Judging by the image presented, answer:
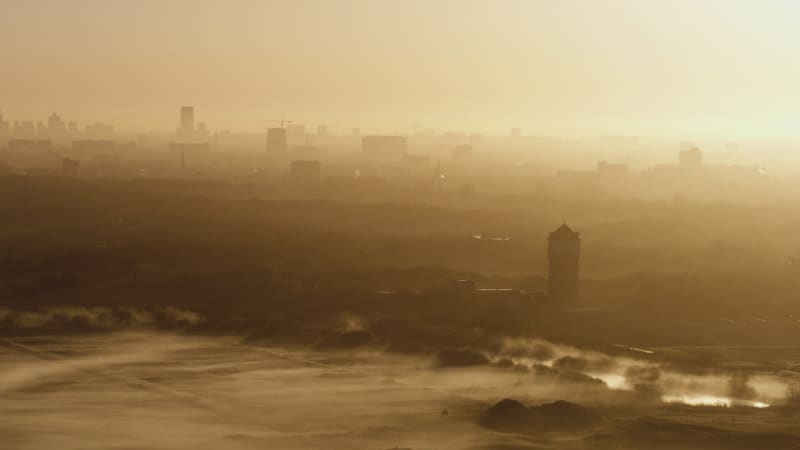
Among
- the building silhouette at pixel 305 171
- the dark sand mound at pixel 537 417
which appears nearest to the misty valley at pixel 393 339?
the dark sand mound at pixel 537 417

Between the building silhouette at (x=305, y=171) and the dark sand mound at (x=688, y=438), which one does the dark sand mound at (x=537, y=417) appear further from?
the building silhouette at (x=305, y=171)

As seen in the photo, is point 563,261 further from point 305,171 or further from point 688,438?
point 305,171

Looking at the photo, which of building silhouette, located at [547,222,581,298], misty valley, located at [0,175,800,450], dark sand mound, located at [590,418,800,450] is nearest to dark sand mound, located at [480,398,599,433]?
misty valley, located at [0,175,800,450]

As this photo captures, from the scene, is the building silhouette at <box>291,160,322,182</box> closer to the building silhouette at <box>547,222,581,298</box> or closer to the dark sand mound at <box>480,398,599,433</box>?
the building silhouette at <box>547,222,581,298</box>

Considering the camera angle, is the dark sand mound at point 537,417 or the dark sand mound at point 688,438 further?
the dark sand mound at point 537,417

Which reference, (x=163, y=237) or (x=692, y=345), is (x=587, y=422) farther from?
(x=163, y=237)

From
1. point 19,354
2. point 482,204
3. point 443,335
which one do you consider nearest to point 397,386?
point 443,335

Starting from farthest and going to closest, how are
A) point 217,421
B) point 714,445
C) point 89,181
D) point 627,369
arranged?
point 89,181 → point 627,369 → point 217,421 → point 714,445
